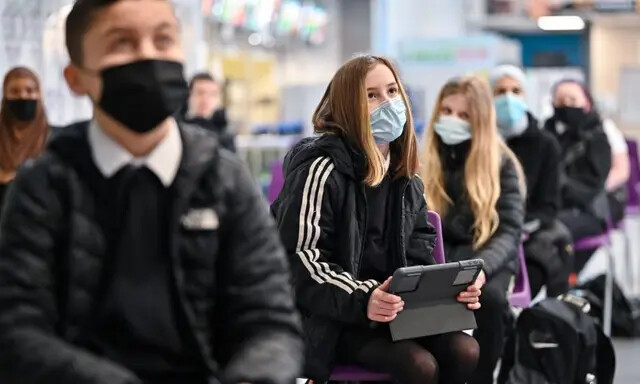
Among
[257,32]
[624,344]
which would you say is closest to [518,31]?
[257,32]

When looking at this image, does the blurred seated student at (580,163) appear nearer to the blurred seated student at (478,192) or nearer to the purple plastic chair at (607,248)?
the purple plastic chair at (607,248)

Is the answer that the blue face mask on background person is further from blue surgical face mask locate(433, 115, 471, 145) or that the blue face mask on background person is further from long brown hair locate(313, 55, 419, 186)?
blue surgical face mask locate(433, 115, 471, 145)

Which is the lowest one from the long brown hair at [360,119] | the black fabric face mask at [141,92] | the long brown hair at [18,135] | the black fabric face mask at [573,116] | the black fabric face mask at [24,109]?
the black fabric face mask at [573,116]

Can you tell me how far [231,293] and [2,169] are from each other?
3.36m

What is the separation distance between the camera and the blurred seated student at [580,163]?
680cm

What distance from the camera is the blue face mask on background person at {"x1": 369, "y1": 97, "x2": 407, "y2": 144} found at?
12.0ft

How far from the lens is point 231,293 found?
215 cm

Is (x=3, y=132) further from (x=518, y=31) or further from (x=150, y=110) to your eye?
(x=518, y=31)

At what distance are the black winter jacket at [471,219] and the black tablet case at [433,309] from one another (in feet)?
3.10

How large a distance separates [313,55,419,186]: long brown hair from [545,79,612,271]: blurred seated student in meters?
3.10

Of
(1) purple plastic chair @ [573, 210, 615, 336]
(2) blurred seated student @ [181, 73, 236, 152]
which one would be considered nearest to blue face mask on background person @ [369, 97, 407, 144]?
(1) purple plastic chair @ [573, 210, 615, 336]

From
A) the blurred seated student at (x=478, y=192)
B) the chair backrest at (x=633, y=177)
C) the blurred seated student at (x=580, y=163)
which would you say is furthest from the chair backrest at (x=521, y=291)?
the chair backrest at (x=633, y=177)

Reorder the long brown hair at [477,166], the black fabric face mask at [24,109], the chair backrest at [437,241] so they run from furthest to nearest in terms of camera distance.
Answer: the black fabric face mask at [24,109] < the long brown hair at [477,166] < the chair backrest at [437,241]

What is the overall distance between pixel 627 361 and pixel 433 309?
322cm
